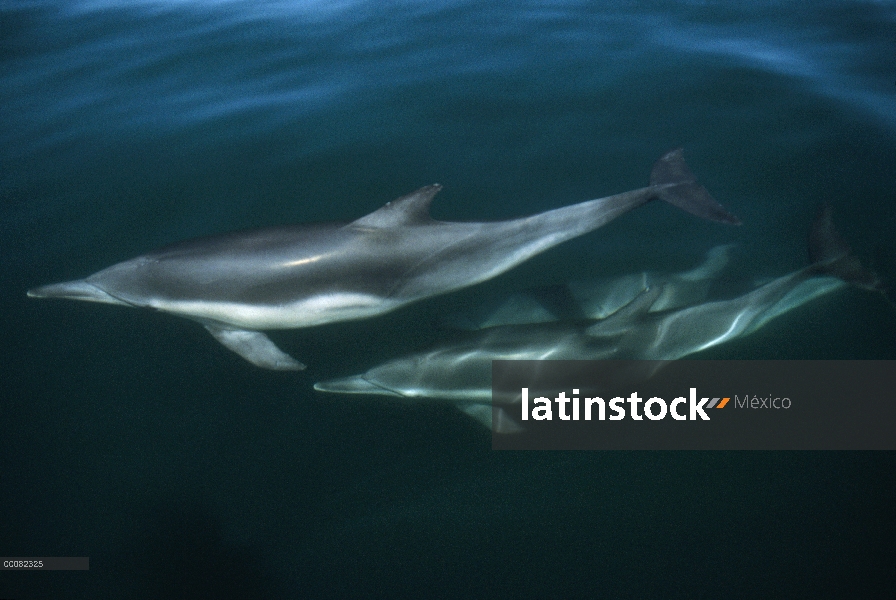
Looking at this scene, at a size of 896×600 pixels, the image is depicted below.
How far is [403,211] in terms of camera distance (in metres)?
4.86

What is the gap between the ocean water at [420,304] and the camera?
4074 mm

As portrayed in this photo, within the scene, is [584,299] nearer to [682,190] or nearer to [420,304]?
[682,190]

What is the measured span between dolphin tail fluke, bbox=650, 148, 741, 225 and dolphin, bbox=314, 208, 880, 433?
2.65ft

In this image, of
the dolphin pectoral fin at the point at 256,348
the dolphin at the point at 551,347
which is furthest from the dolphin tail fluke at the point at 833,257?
the dolphin pectoral fin at the point at 256,348

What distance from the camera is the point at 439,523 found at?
4.28 metres

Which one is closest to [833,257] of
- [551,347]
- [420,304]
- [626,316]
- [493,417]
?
[626,316]

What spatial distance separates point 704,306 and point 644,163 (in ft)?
8.28

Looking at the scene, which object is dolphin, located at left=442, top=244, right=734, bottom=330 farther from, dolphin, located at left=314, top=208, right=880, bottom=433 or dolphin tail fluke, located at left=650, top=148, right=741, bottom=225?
dolphin tail fluke, located at left=650, top=148, right=741, bottom=225

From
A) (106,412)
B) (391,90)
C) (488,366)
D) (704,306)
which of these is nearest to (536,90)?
(391,90)

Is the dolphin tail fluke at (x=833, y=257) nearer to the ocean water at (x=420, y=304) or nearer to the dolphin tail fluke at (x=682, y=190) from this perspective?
the ocean water at (x=420, y=304)

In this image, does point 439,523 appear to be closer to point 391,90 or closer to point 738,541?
point 738,541

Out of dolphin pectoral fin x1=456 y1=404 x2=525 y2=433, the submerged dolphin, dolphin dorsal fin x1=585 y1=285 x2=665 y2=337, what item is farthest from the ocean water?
dolphin dorsal fin x1=585 y1=285 x2=665 y2=337

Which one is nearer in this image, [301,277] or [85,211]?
[301,277]

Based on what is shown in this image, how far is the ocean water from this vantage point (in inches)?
160
